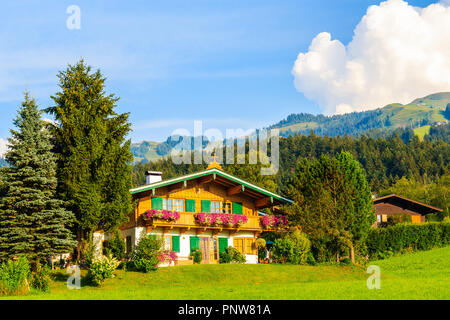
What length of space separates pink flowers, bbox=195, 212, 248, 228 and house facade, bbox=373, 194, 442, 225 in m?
32.5

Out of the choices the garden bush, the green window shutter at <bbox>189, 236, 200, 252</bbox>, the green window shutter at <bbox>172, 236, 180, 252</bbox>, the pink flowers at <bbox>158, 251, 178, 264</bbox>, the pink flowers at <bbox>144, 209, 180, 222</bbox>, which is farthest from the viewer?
the garden bush

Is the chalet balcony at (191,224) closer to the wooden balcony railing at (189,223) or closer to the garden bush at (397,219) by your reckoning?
the wooden balcony railing at (189,223)

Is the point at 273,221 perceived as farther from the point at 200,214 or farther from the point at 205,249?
the point at 200,214

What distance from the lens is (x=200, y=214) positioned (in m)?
38.7

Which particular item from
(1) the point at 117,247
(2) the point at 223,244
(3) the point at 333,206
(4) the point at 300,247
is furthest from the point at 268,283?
(3) the point at 333,206

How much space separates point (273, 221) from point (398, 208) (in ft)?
107

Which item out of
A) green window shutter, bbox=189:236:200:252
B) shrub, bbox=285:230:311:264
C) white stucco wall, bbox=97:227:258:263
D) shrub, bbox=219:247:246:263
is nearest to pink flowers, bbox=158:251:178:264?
white stucco wall, bbox=97:227:258:263

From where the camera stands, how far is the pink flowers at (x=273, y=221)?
135 ft

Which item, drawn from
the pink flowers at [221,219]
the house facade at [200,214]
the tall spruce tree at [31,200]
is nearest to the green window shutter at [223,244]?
the house facade at [200,214]

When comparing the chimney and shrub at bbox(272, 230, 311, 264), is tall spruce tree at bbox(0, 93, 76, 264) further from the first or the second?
shrub at bbox(272, 230, 311, 264)

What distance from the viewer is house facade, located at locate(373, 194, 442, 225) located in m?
67.8
